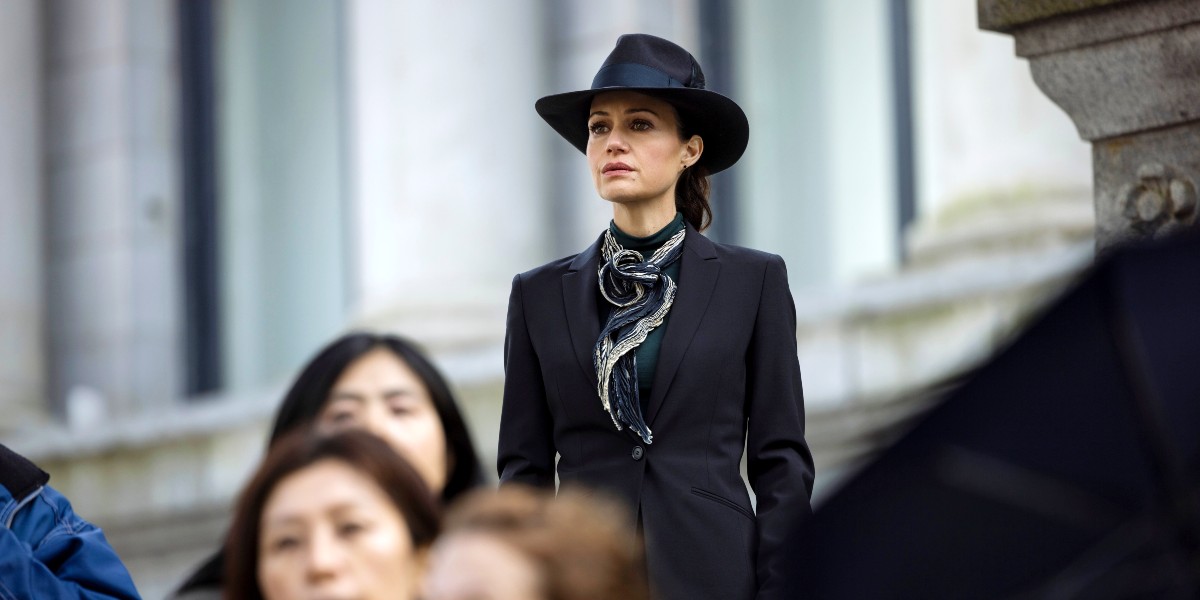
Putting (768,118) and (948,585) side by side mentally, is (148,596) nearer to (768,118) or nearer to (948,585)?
(768,118)

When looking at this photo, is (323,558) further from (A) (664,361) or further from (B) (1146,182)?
(B) (1146,182)

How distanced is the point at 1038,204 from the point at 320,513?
784 centimetres

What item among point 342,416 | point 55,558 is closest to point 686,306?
point 342,416

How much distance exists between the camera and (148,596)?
13336 mm

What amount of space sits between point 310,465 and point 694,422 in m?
0.83

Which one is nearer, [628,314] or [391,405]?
[628,314]

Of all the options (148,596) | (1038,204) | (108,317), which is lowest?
(148,596)

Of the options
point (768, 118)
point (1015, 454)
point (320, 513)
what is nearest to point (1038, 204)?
point (768, 118)

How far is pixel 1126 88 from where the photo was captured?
4629 mm

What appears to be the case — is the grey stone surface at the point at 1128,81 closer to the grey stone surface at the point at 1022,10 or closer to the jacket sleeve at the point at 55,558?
the grey stone surface at the point at 1022,10

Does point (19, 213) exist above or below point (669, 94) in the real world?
below

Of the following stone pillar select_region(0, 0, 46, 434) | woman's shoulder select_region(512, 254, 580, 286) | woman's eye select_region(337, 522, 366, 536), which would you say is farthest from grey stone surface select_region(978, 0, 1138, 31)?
stone pillar select_region(0, 0, 46, 434)

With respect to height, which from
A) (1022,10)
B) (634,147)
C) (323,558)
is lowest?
(323,558)

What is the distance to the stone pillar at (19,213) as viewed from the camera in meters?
16.4
